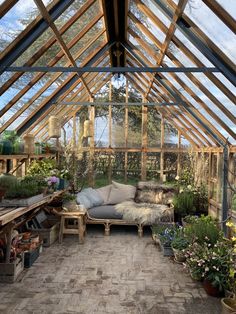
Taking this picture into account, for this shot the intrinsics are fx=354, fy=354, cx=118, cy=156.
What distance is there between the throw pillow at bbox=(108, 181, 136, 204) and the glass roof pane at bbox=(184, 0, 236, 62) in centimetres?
545

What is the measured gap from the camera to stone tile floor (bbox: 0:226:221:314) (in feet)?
13.3

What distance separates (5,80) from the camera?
547 centimetres

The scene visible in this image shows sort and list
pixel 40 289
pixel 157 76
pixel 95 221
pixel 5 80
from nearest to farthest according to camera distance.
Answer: pixel 40 289, pixel 5 80, pixel 157 76, pixel 95 221

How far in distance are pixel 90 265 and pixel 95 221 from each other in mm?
2395

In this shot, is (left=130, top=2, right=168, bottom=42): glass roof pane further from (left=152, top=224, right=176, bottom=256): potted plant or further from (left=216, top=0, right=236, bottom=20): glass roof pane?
(left=152, top=224, right=176, bottom=256): potted plant

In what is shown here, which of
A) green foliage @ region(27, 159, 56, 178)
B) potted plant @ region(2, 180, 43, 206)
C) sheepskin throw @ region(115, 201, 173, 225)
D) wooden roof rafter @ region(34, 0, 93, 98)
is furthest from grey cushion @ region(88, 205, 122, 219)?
wooden roof rafter @ region(34, 0, 93, 98)

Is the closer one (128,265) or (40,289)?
(40,289)

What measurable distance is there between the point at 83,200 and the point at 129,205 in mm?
1143

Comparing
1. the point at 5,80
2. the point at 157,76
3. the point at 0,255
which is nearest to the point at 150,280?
the point at 0,255

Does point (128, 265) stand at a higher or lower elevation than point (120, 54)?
lower

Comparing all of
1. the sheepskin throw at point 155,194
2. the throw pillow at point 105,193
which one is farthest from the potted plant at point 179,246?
the throw pillow at point 105,193

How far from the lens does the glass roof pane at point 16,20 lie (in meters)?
4.13

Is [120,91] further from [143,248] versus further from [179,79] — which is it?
[143,248]

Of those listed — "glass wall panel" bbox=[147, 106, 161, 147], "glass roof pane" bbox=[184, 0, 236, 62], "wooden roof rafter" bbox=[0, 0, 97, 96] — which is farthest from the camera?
"glass wall panel" bbox=[147, 106, 161, 147]
